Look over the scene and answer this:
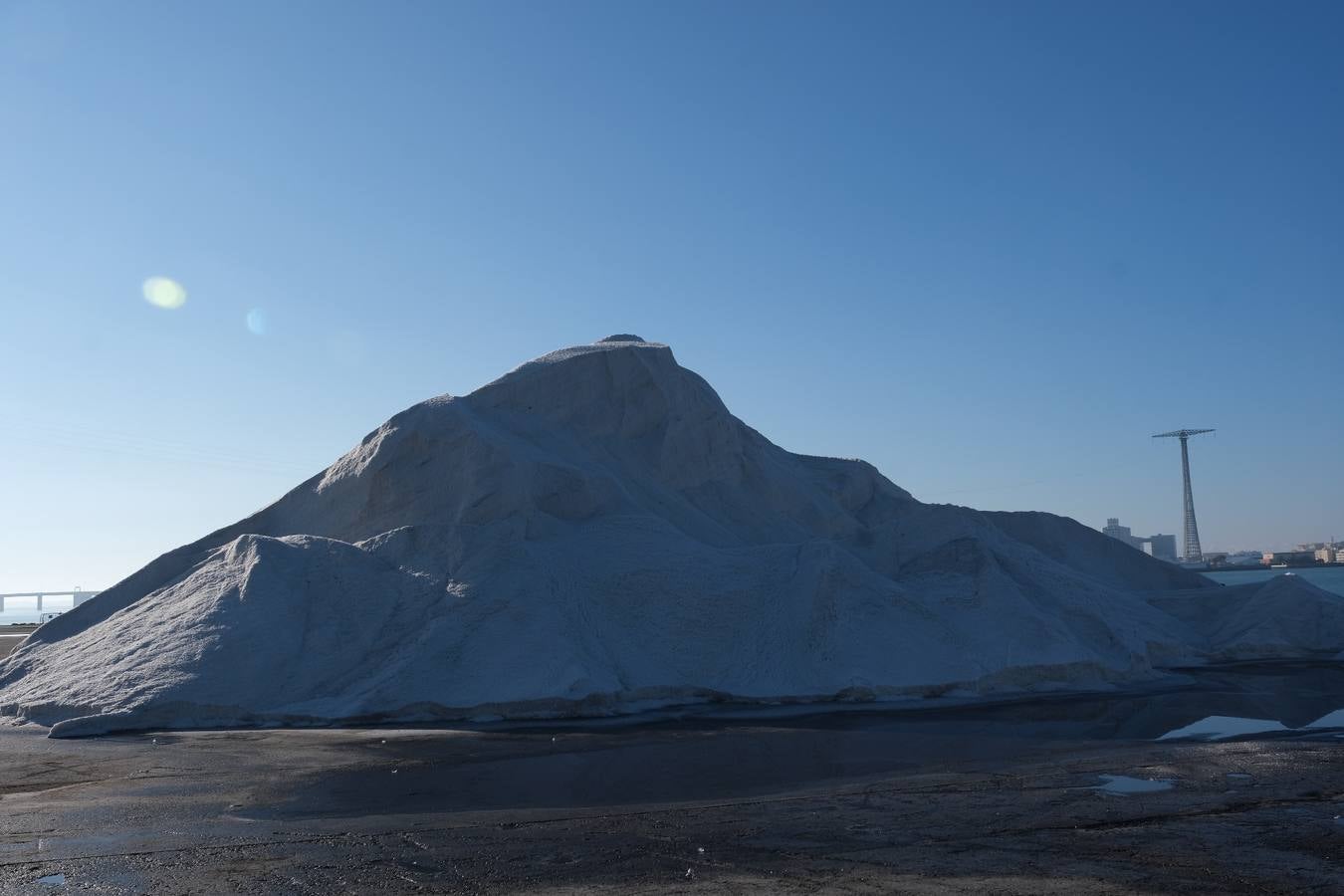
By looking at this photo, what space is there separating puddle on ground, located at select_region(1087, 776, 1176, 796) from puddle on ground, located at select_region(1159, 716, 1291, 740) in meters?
3.67

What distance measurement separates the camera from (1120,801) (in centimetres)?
1007

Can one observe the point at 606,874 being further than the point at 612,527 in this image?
No

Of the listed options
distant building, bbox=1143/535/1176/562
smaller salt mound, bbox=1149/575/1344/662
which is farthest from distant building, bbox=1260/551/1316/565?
smaller salt mound, bbox=1149/575/1344/662

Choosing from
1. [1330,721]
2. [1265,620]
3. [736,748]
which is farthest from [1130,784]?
[1265,620]

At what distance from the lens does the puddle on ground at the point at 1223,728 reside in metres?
A: 14.8

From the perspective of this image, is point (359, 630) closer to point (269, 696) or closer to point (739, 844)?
point (269, 696)

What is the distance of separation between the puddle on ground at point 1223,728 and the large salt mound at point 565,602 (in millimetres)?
4247

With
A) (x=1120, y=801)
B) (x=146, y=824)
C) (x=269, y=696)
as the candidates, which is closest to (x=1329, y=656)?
(x=1120, y=801)

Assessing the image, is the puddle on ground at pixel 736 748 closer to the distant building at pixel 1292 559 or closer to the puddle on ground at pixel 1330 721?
the puddle on ground at pixel 1330 721

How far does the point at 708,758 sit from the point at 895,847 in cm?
500

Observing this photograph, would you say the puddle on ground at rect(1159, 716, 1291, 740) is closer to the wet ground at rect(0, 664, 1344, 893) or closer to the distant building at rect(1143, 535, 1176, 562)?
the wet ground at rect(0, 664, 1344, 893)

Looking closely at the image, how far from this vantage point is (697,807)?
1016 centimetres

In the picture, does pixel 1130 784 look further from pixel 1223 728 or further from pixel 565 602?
pixel 565 602

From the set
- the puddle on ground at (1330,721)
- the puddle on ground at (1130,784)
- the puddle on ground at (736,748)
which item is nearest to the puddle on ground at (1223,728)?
the puddle on ground at (736,748)
